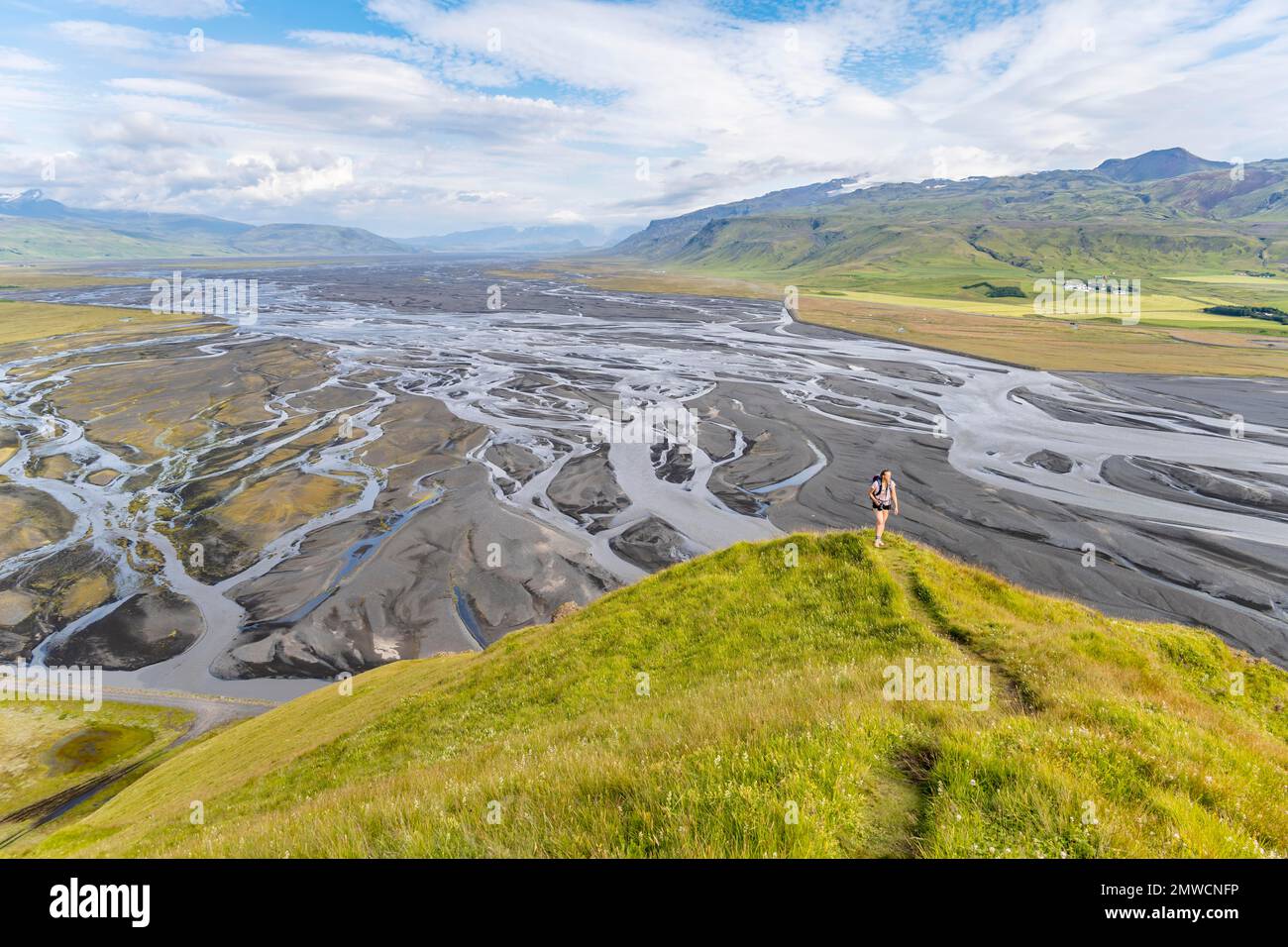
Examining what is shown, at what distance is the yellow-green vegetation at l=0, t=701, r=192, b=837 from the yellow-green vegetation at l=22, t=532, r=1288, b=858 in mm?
11081

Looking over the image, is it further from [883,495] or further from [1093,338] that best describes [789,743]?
[1093,338]

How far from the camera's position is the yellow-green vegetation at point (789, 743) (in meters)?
5.75

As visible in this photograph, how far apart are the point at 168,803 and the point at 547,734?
21643 mm

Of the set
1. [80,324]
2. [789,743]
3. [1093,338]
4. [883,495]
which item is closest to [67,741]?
[789,743]

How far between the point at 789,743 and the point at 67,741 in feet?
157

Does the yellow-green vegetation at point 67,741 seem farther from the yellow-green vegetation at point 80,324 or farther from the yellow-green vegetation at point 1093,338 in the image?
the yellow-green vegetation at point 80,324

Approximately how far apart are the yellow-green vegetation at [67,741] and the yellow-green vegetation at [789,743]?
11.1 meters

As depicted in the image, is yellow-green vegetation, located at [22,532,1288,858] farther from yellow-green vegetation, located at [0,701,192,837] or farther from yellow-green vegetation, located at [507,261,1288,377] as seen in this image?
yellow-green vegetation, located at [507,261,1288,377]

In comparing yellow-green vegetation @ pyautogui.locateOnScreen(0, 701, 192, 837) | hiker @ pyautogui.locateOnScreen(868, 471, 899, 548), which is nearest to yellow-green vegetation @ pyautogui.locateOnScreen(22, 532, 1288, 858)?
hiker @ pyautogui.locateOnScreen(868, 471, 899, 548)

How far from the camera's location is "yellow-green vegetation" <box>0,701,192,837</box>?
31484 millimetres

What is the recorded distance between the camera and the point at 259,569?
48219 millimetres

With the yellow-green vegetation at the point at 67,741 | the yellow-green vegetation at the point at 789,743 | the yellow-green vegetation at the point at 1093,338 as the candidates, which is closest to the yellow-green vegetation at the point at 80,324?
the yellow-green vegetation at the point at 67,741

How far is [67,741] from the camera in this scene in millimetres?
34375

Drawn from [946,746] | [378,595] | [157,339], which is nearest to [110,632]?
[378,595]
